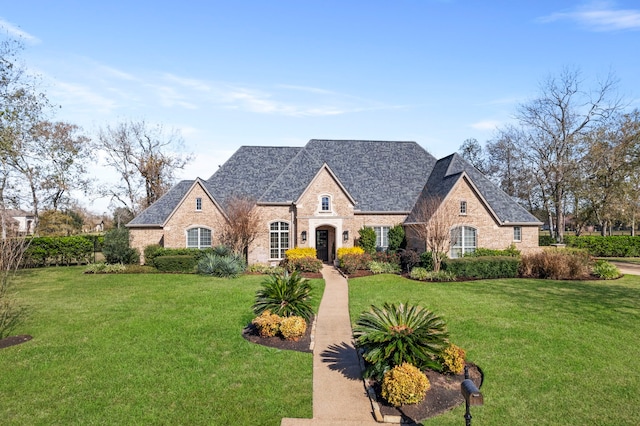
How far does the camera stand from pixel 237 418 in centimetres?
708

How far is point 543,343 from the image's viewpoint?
10.9 metres

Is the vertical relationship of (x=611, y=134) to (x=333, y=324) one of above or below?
above

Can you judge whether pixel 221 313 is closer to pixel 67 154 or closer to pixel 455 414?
pixel 455 414

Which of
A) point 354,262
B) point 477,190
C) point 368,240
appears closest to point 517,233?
point 477,190

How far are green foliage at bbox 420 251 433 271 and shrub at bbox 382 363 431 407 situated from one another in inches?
630

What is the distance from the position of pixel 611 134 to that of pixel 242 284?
40.7 meters

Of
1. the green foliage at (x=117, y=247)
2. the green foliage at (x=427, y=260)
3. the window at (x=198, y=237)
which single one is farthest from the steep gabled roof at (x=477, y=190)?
the green foliage at (x=117, y=247)

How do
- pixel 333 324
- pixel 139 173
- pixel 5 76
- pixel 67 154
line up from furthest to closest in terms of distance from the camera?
pixel 139 173
pixel 67 154
pixel 5 76
pixel 333 324

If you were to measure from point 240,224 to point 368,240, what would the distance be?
910 cm

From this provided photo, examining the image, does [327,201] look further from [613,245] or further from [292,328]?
[613,245]

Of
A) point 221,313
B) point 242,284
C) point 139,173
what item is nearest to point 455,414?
point 221,313

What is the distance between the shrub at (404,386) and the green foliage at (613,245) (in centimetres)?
3888

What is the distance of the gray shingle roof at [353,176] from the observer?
2914 centimetres

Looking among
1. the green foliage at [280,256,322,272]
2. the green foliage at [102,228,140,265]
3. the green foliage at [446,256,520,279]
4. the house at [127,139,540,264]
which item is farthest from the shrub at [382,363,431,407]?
the green foliage at [102,228,140,265]
